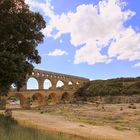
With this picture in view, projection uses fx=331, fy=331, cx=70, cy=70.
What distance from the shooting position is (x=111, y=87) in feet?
322

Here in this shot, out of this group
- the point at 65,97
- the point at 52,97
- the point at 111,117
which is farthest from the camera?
the point at 65,97

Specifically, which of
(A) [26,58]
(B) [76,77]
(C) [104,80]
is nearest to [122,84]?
(C) [104,80]

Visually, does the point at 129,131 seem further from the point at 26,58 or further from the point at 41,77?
the point at 41,77

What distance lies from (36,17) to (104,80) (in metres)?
89.1

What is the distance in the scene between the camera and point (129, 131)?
100 feet

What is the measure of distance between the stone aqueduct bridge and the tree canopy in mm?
51061

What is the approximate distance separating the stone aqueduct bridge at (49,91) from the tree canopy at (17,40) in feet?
168

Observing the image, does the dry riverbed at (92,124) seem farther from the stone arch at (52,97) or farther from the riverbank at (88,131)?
the stone arch at (52,97)

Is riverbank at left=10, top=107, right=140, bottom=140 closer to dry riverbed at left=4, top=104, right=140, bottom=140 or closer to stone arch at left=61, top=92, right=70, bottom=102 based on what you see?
dry riverbed at left=4, top=104, right=140, bottom=140

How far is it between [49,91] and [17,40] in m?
68.9

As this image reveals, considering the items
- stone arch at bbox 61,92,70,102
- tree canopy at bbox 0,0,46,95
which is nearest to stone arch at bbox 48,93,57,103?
stone arch at bbox 61,92,70,102

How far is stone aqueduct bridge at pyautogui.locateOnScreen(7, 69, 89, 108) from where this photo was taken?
3068 inches

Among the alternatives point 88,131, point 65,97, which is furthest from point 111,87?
point 88,131

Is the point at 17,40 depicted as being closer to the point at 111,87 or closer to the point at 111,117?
the point at 111,117
